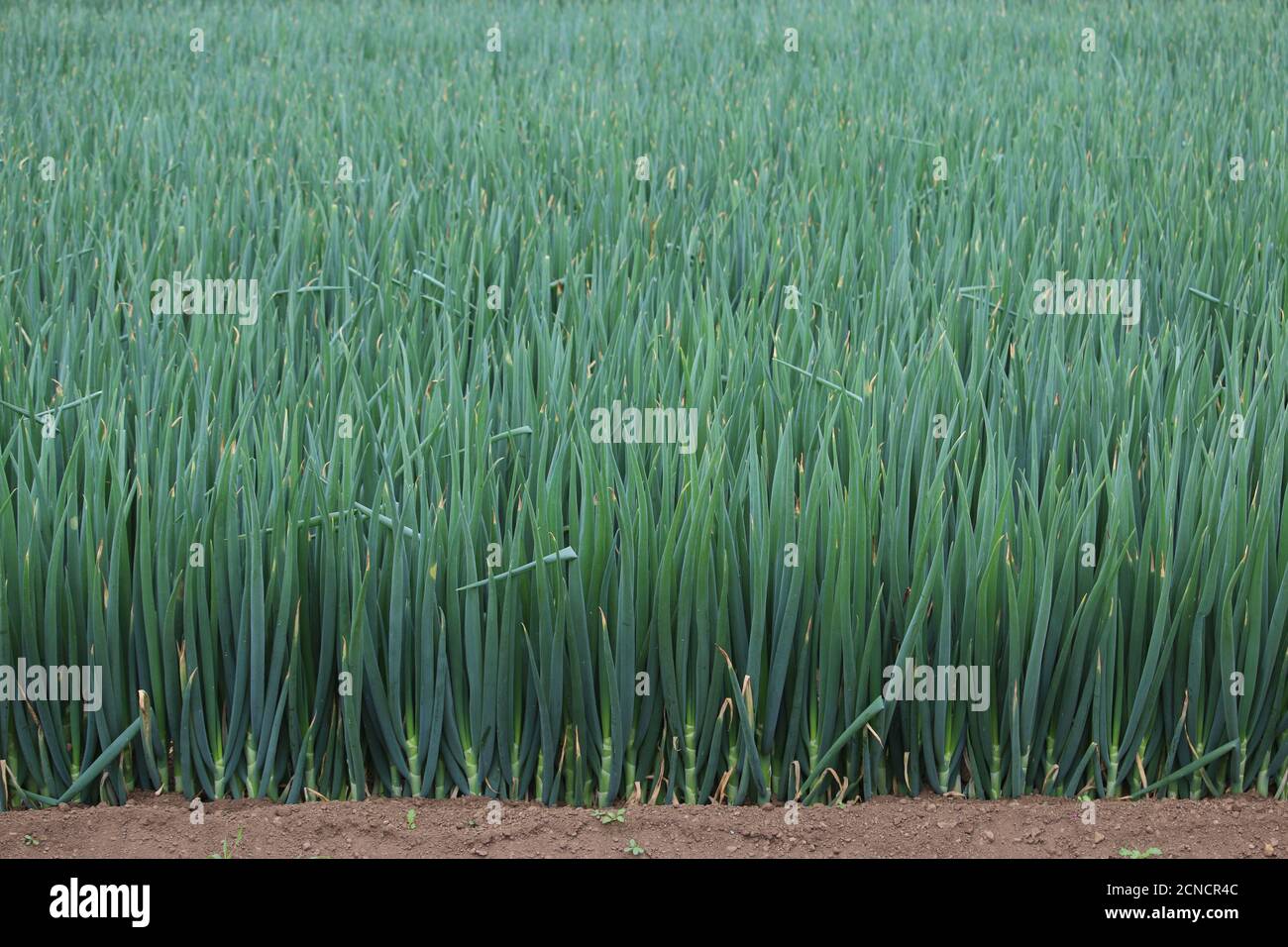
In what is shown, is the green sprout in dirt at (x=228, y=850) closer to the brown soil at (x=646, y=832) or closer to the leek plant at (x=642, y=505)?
the brown soil at (x=646, y=832)

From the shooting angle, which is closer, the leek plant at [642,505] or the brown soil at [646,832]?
the brown soil at [646,832]

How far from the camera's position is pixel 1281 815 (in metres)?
1.79

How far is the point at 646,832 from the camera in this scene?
1692 mm

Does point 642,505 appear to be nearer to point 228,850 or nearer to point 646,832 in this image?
point 646,832

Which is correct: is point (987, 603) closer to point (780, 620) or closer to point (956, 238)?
point (780, 620)

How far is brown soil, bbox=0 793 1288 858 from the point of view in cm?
167

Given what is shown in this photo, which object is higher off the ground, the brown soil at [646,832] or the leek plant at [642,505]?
the leek plant at [642,505]

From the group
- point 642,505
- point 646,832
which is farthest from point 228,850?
point 642,505

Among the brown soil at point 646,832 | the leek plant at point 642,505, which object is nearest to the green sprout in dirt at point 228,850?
the brown soil at point 646,832

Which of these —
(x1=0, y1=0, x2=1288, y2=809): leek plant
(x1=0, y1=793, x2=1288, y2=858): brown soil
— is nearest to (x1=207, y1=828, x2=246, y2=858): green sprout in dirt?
(x1=0, y1=793, x2=1288, y2=858): brown soil

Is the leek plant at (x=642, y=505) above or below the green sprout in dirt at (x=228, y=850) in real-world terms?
above

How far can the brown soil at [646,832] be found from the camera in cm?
167

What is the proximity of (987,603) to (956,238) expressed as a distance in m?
1.62

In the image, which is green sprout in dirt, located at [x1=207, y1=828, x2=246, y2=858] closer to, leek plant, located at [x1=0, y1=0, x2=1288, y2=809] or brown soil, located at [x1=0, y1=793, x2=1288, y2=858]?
brown soil, located at [x1=0, y1=793, x2=1288, y2=858]
